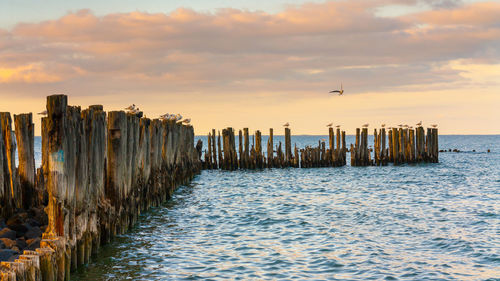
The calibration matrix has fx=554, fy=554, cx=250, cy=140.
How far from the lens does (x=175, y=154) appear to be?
23.2 m

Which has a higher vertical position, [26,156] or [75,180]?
[26,156]

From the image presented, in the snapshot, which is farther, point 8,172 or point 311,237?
point 311,237

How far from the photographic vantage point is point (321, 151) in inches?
1427

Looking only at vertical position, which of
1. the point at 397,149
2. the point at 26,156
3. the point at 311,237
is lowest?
the point at 311,237

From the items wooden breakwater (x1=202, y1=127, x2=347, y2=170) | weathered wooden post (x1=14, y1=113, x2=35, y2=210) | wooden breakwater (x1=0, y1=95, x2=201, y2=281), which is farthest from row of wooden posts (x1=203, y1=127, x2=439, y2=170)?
weathered wooden post (x1=14, y1=113, x2=35, y2=210)

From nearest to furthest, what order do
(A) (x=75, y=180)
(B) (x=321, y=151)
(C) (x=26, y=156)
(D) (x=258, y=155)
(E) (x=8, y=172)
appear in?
(A) (x=75, y=180) < (E) (x=8, y=172) < (C) (x=26, y=156) < (D) (x=258, y=155) < (B) (x=321, y=151)

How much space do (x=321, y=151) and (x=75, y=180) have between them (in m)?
28.4

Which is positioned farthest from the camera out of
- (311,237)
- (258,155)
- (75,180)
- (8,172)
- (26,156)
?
(258,155)

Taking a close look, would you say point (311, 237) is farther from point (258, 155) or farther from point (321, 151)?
point (321, 151)

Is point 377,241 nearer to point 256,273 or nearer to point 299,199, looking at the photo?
point 256,273

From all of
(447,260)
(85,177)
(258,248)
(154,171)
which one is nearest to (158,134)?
(154,171)

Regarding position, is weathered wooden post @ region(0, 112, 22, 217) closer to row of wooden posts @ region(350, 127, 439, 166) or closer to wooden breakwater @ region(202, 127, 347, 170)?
wooden breakwater @ region(202, 127, 347, 170)

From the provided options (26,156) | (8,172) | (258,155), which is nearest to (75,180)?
(8,172)

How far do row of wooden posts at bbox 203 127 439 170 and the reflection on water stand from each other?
966 cm
